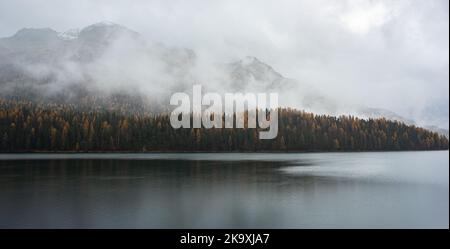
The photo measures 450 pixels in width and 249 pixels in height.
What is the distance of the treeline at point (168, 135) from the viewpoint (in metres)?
125

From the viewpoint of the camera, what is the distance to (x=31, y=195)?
29953 millimetres

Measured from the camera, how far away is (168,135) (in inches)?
5379

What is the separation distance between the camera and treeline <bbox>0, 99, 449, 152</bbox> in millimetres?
125312

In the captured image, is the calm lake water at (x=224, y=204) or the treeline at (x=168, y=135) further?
the treeline at (x=168, y=135)

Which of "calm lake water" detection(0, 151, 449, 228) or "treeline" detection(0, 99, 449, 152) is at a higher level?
"treeline" detection(0, 99, 449, 152)

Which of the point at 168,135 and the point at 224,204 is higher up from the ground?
the point at 168,135

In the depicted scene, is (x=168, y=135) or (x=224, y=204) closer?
(x=224, y=204)

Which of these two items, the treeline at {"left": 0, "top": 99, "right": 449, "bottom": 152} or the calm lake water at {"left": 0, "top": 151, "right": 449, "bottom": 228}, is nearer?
the calm lake water at {"left": 0, "top": 151, "right": 449, "bottom": 228}

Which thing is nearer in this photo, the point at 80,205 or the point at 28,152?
the point at 80,205
